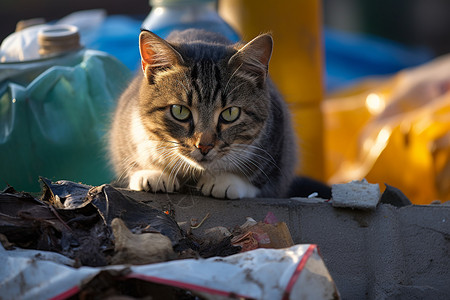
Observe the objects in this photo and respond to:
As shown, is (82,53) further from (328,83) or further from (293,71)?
(328,83)

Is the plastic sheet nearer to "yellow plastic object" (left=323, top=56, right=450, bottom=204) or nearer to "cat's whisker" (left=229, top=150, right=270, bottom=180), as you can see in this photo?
"cat's whisker" (left=229, top=150, right=270, bottom=180)

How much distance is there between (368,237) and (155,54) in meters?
0.88

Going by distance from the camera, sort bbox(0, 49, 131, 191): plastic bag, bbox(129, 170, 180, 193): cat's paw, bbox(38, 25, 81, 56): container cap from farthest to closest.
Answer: bbox(38, 25, 81, 56): container cap, bbox(0, 49, 131, 191): plastic bag, bbox(129, 170, 180, 193): cat's paw

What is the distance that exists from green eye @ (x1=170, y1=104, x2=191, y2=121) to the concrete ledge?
0.28 metres

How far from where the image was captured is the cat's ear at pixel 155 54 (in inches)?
66.7

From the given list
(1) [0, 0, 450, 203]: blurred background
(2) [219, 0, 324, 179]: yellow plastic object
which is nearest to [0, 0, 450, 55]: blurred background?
(1) [0, 0, 450, 203]: blurred background

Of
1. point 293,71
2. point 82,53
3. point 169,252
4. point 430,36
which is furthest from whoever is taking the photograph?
point 430,36

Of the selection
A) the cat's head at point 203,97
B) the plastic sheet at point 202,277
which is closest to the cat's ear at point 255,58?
the cat's head at point 203,97

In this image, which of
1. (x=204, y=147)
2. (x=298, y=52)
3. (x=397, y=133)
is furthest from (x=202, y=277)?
(x=298, y=52)

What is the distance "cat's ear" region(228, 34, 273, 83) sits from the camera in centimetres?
173

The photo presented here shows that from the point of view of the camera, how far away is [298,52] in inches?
128

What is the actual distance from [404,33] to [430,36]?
0.30 metres

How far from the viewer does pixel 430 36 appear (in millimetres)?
6586

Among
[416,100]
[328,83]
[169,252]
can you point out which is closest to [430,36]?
[328,83]
